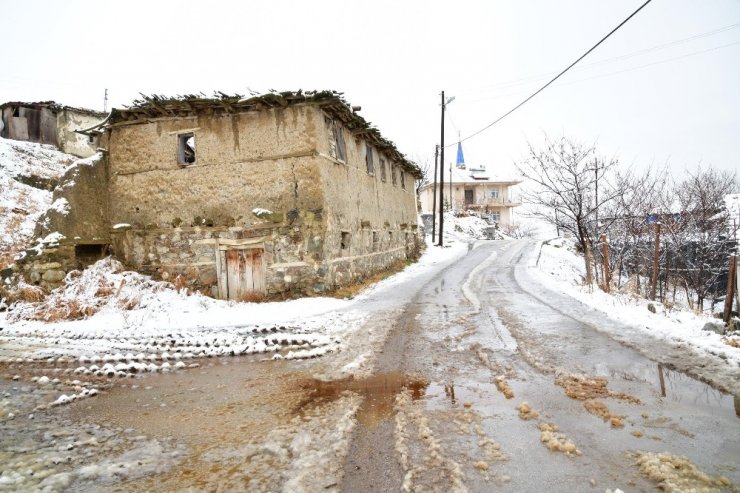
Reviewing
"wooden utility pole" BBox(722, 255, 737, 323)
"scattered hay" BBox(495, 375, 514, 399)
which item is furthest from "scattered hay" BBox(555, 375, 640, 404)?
"wooden utility pole" BBox(722, 255, 737, 323)

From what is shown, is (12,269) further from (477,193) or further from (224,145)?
(477,193)

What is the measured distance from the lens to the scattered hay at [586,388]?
4.24 metres

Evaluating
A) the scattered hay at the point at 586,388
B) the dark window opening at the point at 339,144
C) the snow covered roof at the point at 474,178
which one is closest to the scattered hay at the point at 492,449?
the scattered hay at the point at 586,388

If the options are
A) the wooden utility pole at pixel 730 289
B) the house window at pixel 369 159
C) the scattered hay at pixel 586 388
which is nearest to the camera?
the scattered hay at pixel 586 388

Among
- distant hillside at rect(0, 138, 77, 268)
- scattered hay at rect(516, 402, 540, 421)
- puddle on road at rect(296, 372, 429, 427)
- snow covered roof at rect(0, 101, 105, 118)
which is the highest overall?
snow covered roof at rect(0, 101, 105, 118)

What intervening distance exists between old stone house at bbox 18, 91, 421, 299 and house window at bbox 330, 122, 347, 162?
136mm

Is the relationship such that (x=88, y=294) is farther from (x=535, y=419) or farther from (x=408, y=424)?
(x=535, y=419)

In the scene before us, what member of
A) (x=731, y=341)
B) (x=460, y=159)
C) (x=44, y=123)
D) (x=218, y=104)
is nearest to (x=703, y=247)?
(x=731, y=341)

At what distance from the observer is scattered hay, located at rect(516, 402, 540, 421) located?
3.85 m

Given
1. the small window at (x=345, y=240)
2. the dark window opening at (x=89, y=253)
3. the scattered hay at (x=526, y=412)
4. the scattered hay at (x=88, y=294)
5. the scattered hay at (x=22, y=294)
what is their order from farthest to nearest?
the small window at (x=345, y=240) < the dark window opening at (x=89, y=253) < the scattered hay at (x=22, y=294) < the scattered hay at (x=88, y=294) < the scattered hay at (x=526, y=412)

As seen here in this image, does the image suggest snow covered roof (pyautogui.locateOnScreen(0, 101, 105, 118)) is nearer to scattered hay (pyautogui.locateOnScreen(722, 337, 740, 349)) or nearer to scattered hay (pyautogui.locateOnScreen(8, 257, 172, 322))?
scattered hay (pyautogui.locateOnScreen(8, 257, 172, 322))

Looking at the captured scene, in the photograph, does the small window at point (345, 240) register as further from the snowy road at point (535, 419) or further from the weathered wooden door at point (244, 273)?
the snowy road at point (535, 419)

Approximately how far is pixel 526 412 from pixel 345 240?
959 centimetres

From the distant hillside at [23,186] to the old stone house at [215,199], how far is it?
319 centimetres
